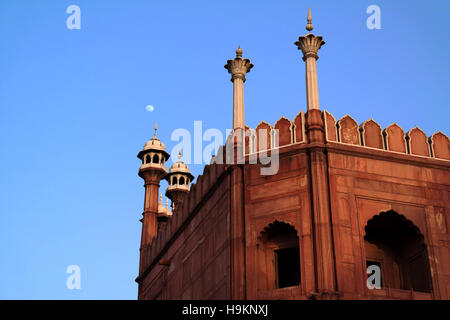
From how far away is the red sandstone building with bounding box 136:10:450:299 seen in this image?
1562 centimetres

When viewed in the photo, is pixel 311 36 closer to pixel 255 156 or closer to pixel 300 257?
pixel 255 156

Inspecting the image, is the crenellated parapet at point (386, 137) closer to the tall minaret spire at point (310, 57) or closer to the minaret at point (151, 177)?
the tall minaret spire at point (310, 57)

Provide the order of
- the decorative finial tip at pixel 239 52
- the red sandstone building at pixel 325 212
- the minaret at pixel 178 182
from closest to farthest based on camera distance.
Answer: the red sandstone building at pixel 325 212 < the decorative finial tip at pixel 239 52 < the minaret at pixel 178 182

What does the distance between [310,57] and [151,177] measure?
8.87m

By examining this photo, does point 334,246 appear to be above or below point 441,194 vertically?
below

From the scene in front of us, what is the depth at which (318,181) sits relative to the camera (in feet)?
52.9

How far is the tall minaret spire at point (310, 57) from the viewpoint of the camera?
1748cm

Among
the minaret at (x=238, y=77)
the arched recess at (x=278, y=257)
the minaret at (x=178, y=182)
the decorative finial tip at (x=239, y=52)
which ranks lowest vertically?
the arched recess at (x=278, y=257)

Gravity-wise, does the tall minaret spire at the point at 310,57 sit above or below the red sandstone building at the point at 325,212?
above

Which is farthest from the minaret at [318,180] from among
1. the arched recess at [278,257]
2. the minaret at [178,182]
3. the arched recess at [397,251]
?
the minaret at [178,182]

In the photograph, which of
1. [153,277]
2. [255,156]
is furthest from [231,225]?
[153,277]

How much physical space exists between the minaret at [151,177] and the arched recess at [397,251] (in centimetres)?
821

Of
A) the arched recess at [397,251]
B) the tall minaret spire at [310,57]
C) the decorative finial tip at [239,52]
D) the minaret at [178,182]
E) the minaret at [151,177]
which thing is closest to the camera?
the arched recess at [397,251]
